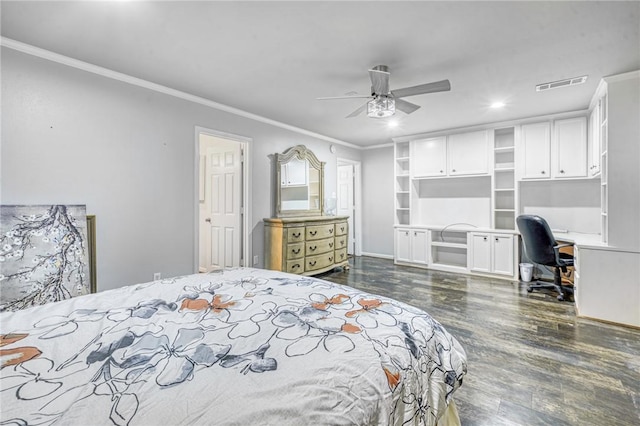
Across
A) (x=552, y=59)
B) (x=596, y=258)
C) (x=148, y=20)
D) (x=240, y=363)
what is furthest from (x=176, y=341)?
(x=596, y=258)

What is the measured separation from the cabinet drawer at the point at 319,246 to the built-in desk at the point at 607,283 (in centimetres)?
315

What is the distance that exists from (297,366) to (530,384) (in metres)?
1.93

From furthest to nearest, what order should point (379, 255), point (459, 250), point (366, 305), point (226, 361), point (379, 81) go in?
point (379, 255) → point (459, 250) → point (379, 81) → point (366, 305) → point (226, 361)

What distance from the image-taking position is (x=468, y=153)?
5.01m

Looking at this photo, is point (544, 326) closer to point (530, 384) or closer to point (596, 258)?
point (596, 258)

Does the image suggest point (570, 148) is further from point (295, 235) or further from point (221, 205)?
point (221, 205)

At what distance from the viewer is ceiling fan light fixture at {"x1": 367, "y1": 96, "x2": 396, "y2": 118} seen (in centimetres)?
273

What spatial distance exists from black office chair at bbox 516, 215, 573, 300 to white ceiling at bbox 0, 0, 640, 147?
1569mm

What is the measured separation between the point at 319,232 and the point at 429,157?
2.57 m

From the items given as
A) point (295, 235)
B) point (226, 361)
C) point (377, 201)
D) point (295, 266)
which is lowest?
point (295, 266)

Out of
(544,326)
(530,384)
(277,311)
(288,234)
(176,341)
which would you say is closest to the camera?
(176,341)

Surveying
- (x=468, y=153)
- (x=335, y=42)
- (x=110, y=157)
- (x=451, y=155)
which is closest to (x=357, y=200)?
(x=451, y=155)

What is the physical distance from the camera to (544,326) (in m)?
2.86

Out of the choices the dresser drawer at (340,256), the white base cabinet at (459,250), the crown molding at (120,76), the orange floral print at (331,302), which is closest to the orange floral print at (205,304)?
the orange floral print at (331,302)
